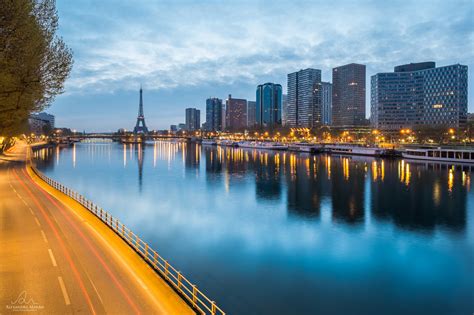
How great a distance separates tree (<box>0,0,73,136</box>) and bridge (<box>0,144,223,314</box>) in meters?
9.82

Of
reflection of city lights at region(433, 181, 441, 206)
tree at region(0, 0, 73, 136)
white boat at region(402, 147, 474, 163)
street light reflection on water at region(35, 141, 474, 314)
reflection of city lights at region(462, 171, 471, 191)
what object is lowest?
street light reflection on water at region(35, 141, 474, 314)

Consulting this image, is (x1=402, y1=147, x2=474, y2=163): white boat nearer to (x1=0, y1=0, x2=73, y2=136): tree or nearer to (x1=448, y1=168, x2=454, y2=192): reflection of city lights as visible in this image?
(x1=448, y1=168, x2=454, y2=192): reflection of city lights

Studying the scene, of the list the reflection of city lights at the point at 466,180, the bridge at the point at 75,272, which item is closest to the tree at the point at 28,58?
the bridge at the point at 75,272

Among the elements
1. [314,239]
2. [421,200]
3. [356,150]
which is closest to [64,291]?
[314,239]

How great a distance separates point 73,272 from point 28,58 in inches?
615

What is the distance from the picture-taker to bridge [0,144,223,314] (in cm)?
1406

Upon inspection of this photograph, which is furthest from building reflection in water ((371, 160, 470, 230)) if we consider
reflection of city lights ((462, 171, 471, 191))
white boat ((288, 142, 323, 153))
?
white boat ((288, 142, 323, 153))

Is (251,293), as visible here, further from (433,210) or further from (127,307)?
(433,210)

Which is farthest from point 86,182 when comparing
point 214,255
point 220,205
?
point 214,255

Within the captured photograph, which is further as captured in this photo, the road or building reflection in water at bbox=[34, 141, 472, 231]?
building reflection in water at bbox=[34, 141, 472, 231]

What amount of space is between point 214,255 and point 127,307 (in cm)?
1381

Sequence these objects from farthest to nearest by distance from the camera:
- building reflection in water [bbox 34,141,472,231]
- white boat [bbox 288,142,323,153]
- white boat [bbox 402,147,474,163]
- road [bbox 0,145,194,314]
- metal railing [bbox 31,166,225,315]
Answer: white boat [bbox 288,142,323,153] < white boat [bbox 402,147,474,163] < building reflection in water [bbox 34,141,472,231] < metal railing [bbox 31,166,225,315] < road [bbox 0,145,194,314]

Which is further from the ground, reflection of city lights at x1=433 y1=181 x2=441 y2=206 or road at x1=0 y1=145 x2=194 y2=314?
road at x1=0 y1=145 x2=194 y2=314

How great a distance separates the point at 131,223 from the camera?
36469mm
